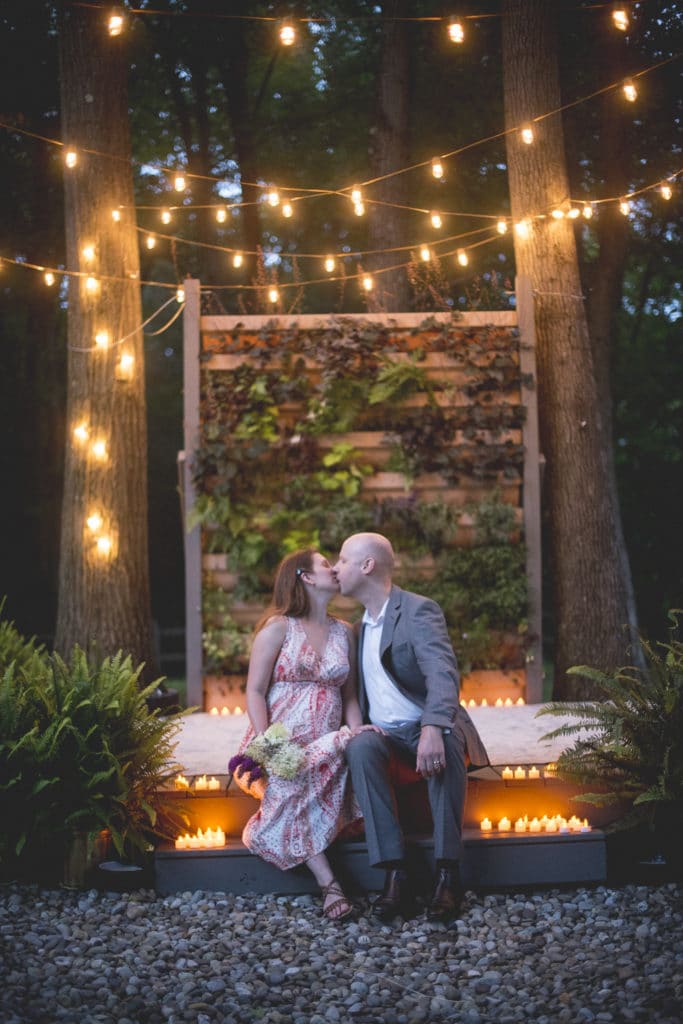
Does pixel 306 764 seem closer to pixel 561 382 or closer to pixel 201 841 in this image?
pixel 201 841

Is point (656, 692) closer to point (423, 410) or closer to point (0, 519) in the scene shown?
point (423, 410)

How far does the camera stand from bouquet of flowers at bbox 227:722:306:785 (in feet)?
15.4

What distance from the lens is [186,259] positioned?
648 inches

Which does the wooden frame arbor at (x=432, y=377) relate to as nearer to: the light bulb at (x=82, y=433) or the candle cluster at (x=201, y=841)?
the light bulb at (x=82, y=433)

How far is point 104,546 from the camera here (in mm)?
7820

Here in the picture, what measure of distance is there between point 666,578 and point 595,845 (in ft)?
27.6

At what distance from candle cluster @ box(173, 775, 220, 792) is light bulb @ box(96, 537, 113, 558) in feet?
9.32

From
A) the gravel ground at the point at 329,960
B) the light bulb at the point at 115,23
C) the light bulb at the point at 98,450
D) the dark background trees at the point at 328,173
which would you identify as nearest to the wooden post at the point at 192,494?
the light bulb at the point at 98,450

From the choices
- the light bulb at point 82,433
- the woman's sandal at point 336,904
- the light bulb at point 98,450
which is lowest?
the woman's sandal at point 336,904

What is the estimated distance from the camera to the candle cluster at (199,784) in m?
5.17

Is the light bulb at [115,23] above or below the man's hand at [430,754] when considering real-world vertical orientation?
above

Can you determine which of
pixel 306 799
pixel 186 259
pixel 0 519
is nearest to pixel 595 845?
pixel 306 799

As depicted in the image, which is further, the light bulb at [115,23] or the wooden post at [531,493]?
the wooden post at [531,493]

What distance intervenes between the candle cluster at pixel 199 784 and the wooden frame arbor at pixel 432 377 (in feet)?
8.37
